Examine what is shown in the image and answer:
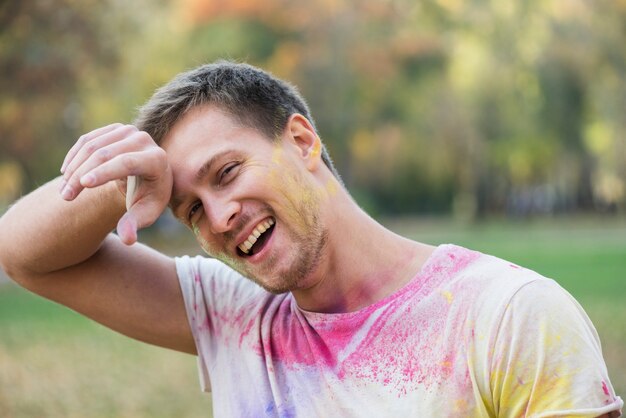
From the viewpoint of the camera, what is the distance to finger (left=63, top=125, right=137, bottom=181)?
2.02 m

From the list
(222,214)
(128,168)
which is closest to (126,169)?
(128,168)

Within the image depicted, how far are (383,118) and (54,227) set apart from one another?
34613 millimetres

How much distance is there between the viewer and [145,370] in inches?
397

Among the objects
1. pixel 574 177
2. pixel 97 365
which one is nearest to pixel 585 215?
pixel 574 177

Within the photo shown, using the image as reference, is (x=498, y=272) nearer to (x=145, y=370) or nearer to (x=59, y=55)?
(x=145, y=370)

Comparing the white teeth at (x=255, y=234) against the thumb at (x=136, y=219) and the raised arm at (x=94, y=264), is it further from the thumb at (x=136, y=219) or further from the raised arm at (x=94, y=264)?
the raised arm at (x=94, y=264)

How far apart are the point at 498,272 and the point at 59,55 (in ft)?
54.9

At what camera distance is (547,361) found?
1744 mm

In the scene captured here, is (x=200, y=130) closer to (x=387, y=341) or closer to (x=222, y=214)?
(x=222, y=214)

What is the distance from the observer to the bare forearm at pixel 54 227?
7.61 feet

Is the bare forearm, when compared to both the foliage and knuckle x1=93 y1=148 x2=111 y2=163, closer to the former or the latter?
knuckle x1=93 y1=148 x2=111 y2=163

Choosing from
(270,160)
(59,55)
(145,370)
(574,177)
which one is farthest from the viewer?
(574,177)

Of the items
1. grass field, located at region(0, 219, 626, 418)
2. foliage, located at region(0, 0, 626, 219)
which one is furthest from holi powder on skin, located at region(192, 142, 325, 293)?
foliage, located at region(0, 0, 626, 219)

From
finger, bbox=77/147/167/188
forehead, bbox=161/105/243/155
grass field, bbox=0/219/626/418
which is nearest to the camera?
finger, bbox=77/147/167/188
